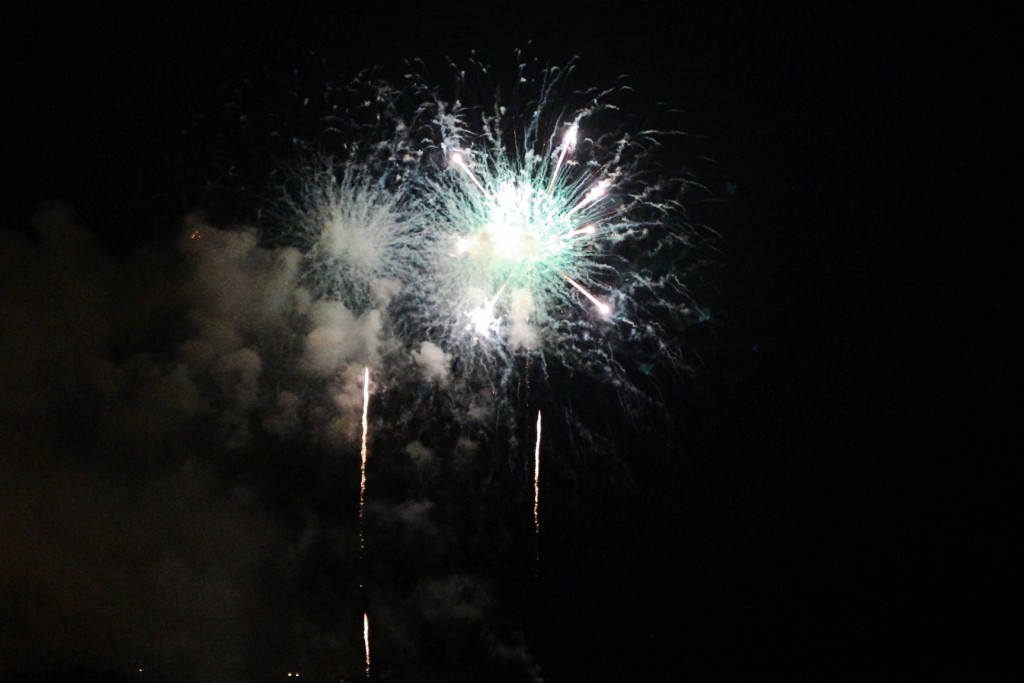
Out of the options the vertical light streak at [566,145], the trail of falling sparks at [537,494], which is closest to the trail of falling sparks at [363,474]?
the trail of falling sparks at [537,494]

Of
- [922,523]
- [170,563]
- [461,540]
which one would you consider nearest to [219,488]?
[170,563]

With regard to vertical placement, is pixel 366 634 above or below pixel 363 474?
below

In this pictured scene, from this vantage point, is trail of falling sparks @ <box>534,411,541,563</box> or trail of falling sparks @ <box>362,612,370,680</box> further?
trail of falling sparks @ <box>362,612,370,680</box>

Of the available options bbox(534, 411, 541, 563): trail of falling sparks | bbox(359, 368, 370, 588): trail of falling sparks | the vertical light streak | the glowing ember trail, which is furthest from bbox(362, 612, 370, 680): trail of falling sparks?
the vertical light streak

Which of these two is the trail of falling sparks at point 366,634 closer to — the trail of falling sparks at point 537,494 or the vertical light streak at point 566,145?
the trail of falling sparks at point 537,494

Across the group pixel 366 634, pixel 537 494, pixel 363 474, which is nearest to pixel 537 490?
pixel 537 494

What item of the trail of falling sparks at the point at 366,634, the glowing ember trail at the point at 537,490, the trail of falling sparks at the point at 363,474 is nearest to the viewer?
the trail of falling sparks at the point at 363,474

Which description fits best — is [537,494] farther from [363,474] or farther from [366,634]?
[366,634]

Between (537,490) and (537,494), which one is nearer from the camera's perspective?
(537,490)

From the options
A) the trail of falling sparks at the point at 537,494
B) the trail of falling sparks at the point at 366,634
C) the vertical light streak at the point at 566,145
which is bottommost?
the trail of falling sparks at the point at 366,634

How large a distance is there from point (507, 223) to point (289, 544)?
40.1 feet

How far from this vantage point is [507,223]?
7.45 m

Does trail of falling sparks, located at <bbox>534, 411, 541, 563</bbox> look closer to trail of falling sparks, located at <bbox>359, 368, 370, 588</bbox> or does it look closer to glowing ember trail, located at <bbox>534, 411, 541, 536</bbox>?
glowing ember trail, located at <bbox>534, 411, 541, 536</bbox>

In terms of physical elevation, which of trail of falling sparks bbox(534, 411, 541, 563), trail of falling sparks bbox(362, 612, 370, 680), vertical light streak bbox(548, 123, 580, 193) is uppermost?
vertical light streak bbox(548, 123, 580, 193)
